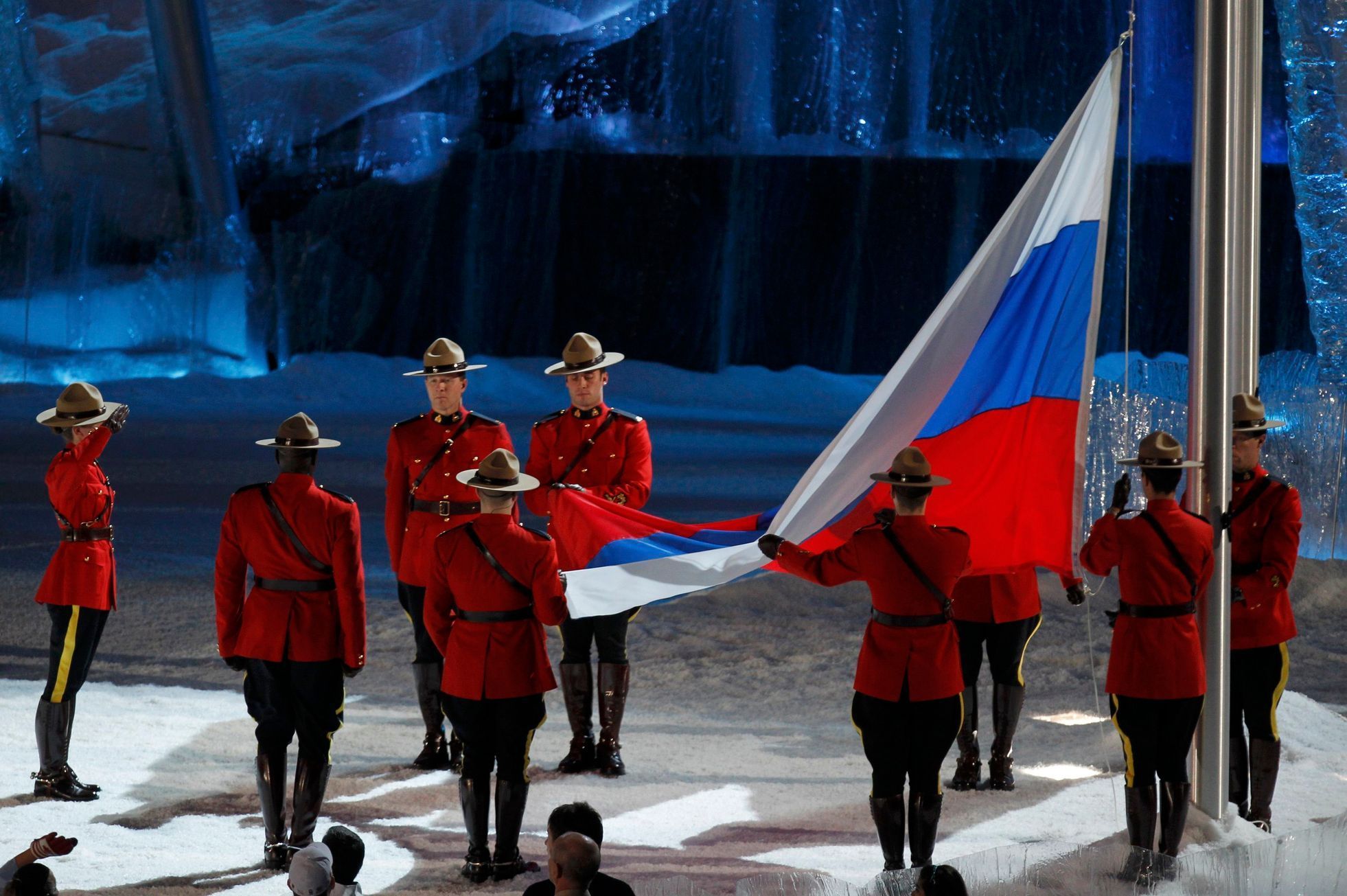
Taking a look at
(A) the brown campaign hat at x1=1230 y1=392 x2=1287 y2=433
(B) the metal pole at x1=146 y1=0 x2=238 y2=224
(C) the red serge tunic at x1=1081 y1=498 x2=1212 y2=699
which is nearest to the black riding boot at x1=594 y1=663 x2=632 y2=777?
(C) the red serge tunic at x1=1081 y1=498 x2=1212 y2=699

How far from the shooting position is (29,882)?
2.64 metres

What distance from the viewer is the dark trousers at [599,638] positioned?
580 cm

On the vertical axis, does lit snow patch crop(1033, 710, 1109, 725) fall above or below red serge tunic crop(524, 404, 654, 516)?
Answer: below

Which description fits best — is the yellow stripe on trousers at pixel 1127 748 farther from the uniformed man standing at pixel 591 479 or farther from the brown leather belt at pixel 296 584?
the brown leather belt at pixel 296 584

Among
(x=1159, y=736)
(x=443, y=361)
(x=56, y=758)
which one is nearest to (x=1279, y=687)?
(x=1159, y=736)

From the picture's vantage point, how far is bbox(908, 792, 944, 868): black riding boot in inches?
177

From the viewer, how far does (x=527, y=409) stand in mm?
20656

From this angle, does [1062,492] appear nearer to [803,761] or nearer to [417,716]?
[803,761]

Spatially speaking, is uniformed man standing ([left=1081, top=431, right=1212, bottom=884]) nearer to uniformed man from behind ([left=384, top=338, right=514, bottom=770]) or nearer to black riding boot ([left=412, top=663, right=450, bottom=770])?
uniformed man from behind ([left=384, top=338, right=514, bottom=770])

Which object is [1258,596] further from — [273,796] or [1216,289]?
[273,796]

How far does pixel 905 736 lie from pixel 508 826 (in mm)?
1286

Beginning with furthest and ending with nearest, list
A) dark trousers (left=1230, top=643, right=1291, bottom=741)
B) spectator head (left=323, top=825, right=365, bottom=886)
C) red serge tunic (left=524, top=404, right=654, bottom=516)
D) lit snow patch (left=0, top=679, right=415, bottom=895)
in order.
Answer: red serge tunic (left=524, top=404, right=654, bottom=516) < dark trousers (left=1230, top=643, right=1291, bottom=741) < lit snow patch (left=0, top=679, right=415, bottom=895) < spectator head (left=323, top=825, right=365, bottom=886)

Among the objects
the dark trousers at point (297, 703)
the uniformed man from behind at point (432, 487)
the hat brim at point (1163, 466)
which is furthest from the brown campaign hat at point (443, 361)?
the hat brim at point (1163, 466)

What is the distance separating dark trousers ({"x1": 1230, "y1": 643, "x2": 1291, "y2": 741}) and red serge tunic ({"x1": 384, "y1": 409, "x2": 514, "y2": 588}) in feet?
9.33
